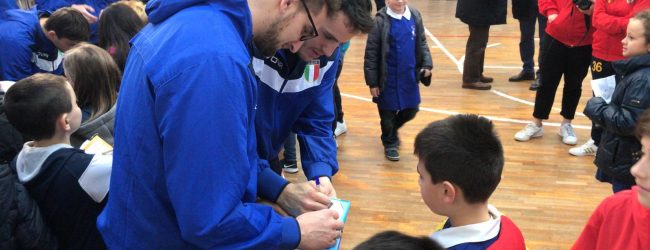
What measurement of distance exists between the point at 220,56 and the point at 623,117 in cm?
271

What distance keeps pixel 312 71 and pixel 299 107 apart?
181 mm

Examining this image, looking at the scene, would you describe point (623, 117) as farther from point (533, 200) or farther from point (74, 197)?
point (74, 197)

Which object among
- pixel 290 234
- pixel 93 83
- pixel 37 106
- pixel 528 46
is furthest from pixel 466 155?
pixel 528 46

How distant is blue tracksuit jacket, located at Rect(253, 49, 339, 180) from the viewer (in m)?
2.34

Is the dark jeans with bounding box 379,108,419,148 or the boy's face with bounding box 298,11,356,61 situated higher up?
the boy's face with bounding box 298,11,356,61

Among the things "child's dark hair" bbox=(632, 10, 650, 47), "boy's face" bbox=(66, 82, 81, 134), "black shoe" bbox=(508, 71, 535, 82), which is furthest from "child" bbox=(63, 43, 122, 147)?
"black shoe" bbox=(508, 71, 535, 82)

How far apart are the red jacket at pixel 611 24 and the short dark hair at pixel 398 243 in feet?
11.7

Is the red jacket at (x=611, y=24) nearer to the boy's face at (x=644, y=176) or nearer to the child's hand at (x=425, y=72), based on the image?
the child's hand at (x=425, y=72)

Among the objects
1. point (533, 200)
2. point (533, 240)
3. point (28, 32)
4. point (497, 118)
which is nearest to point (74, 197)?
point (28, 32)

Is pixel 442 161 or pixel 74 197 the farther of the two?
pixel 74 197

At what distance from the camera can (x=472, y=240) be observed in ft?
5.77

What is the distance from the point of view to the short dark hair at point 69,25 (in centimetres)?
369

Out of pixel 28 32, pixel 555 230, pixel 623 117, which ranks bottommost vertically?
pixel 555 230

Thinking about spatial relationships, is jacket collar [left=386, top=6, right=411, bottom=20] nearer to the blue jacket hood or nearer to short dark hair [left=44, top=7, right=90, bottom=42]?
short dark hair [left=44, top=7, right=90, bottom=42]
